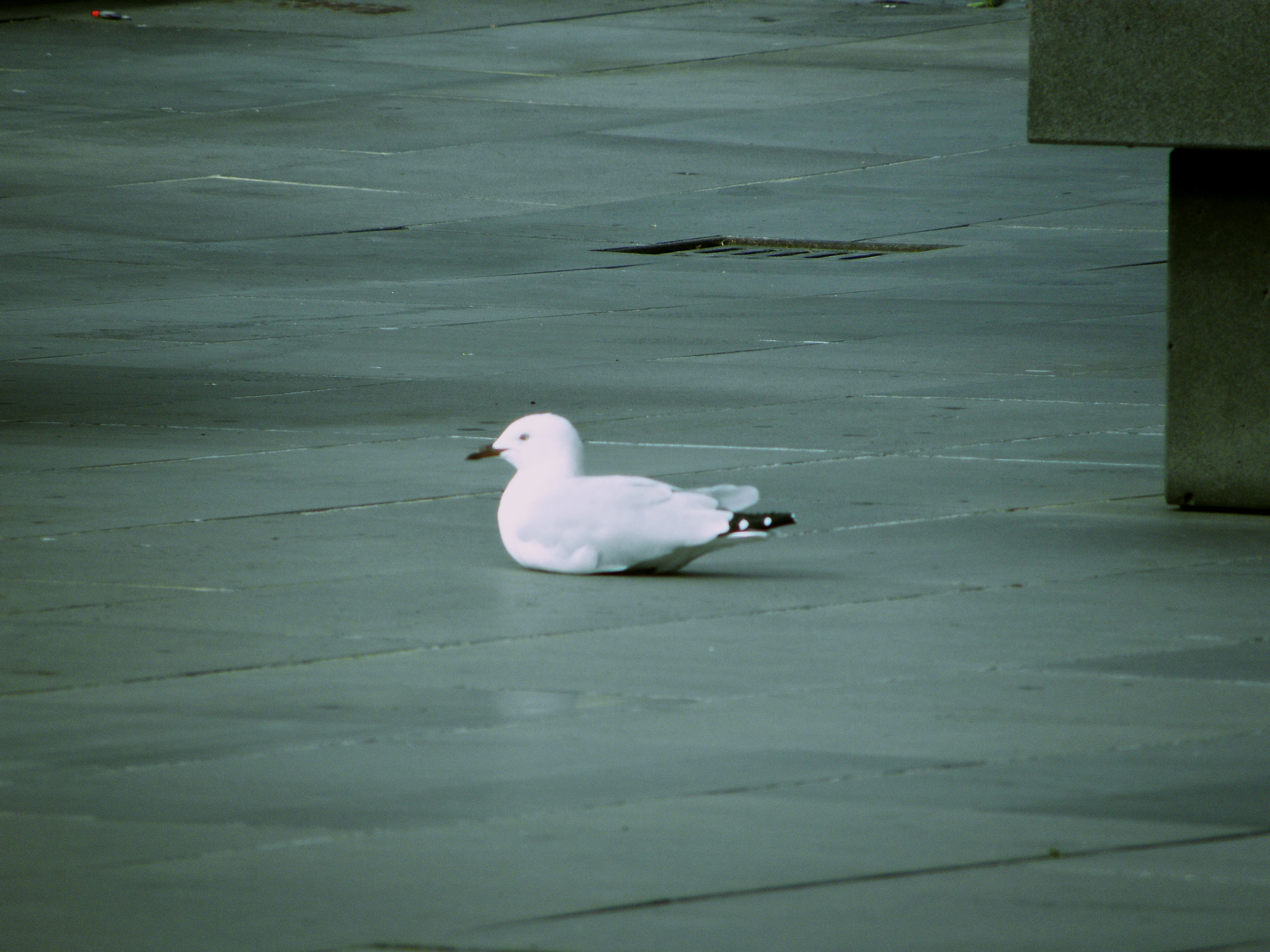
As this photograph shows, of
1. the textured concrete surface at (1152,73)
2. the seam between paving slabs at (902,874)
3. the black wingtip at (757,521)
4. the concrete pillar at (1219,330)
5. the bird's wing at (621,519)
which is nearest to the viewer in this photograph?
the seam between paving slabs at (902,874)

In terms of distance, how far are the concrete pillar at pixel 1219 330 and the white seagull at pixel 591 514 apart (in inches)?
106

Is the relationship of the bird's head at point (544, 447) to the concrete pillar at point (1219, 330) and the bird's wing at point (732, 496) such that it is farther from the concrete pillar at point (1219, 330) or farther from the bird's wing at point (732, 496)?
the concrete pillar at point (1219, 330)

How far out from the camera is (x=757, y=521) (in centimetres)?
917

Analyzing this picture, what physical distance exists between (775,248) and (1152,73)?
508 inches

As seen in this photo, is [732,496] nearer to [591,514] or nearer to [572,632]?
[591,514]

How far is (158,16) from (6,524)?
1119 inches

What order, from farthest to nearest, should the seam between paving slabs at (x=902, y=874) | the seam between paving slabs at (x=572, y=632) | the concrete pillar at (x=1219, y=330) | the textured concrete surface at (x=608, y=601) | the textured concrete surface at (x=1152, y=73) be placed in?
the concrete pillar at (x=1219, y=330) < the textured concrete surface at (x=1152, y=73) < the seam between paving slabs at (x=572, y=632) < the textured concrete surface at (x=608, y=601) < the seam between paving slabs at (x=902, y=874)

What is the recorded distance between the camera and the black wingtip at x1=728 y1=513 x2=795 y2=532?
9.09m

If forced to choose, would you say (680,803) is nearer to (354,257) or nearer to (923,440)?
(923,440)

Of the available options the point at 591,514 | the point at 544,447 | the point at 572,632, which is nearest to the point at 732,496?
the point at 591,514

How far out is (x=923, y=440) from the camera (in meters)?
13.1

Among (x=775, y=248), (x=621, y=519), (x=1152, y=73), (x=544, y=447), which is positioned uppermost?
(x=1152, y=73)

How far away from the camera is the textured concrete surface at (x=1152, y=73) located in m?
10.5

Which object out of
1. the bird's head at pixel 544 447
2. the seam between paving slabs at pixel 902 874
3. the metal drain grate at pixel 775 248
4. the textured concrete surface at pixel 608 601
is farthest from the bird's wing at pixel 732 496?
the metal drain grate at pixel 775 248
